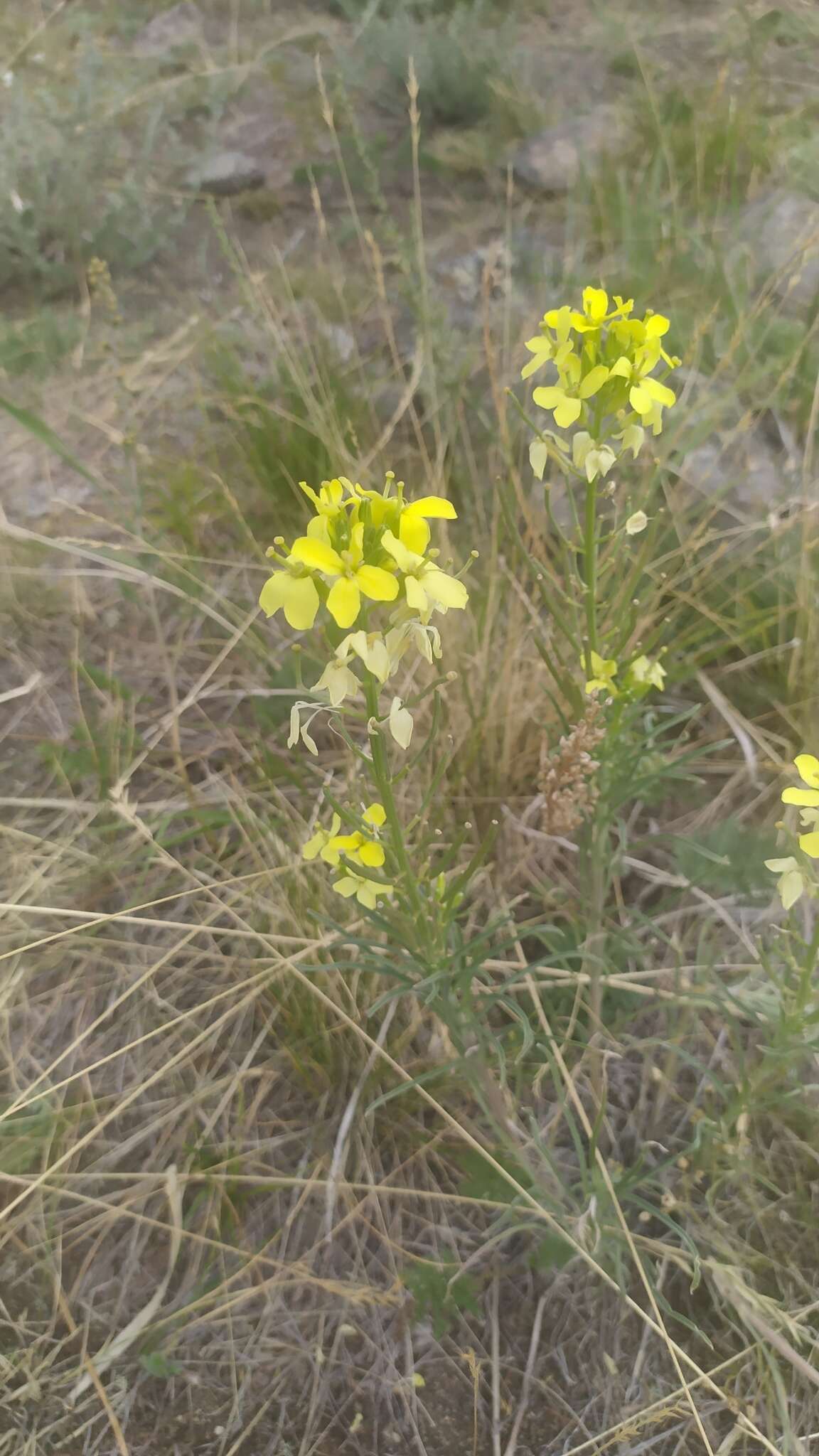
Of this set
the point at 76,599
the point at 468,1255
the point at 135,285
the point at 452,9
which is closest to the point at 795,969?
the point at 468,1255

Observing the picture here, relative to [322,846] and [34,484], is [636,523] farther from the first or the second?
[34,484]

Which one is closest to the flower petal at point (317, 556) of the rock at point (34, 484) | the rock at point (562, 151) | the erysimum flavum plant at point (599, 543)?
the erysimum flavum plant at point (599, 543)

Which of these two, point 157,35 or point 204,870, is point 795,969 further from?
point 157,35

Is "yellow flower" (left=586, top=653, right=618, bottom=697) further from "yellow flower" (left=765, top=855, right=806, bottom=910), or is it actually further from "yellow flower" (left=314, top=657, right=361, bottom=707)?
"yellow flower" (left=314, top=657, right=361, bottom=707)

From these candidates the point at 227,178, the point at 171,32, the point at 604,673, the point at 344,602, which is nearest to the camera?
the point at 344,602

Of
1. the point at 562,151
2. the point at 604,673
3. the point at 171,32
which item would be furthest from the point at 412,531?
the point at 171,32
